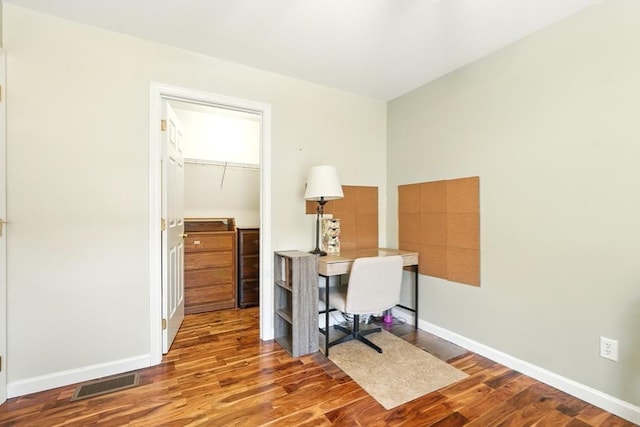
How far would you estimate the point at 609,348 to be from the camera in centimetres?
175

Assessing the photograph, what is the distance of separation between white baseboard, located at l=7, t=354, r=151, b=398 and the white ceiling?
2.33 m

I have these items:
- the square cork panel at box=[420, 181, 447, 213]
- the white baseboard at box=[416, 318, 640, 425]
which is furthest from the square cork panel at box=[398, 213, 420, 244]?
the white baseboard at box=[416, 318, 640, 425]

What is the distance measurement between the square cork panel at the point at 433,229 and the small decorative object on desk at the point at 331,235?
2.78 ft

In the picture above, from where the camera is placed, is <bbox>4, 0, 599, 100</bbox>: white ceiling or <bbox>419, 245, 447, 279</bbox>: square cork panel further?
<bbox>419, 245, 447, 279</bbox>: square cork panel

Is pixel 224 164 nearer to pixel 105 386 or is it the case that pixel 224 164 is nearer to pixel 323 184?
pixel 323 184

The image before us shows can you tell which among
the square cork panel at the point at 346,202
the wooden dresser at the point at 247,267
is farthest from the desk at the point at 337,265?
the wooden dresser at the point at 247,267

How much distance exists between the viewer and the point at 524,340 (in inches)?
84.2

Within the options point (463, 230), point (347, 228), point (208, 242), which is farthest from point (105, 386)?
point (463, 230)

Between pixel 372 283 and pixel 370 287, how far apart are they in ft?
0.12

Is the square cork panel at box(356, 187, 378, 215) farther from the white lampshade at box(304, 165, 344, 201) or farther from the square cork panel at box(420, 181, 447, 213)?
the white lampshade at box(304, 165, 344, 201)

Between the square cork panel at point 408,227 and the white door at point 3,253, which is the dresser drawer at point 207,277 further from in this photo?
the square cork panel at point 408,227

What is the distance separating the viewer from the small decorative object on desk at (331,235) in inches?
111

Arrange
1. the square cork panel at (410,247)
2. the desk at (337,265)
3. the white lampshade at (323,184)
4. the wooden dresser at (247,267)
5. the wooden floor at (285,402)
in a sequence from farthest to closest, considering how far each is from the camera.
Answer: the wooden dresser at (247,267)
the square cork panel at (410,247)
the white lampshade at (323,184)
the desk at (337,265)
the wooden floor at (285,402)

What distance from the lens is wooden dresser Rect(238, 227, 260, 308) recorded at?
11.6ft
